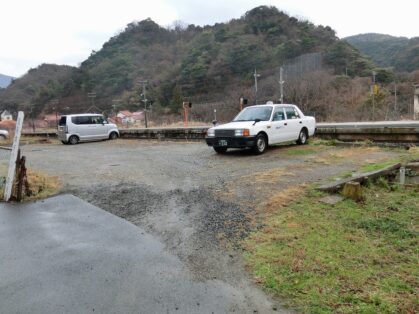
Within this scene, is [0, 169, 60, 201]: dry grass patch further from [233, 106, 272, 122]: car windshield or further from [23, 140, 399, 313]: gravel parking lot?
[233, 106, 272, 122]: car windshield

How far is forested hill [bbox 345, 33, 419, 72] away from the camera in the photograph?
6969 cm

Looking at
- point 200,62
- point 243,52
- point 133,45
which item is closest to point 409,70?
point 243,52

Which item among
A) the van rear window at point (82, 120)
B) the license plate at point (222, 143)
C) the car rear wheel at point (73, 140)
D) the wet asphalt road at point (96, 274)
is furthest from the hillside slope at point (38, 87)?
the wet asphalt road at point (96, 274)

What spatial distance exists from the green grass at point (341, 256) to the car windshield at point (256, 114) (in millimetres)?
6398

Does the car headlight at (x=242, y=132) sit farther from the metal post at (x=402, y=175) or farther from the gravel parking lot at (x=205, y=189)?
the metal post at (x=402, y=175)

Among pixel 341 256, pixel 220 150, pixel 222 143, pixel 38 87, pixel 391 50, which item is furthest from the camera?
pixel 391 50

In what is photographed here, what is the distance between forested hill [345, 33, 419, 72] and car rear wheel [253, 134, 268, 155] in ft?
216

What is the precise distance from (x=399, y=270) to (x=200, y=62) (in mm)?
68410

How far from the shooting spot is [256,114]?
1158 cm

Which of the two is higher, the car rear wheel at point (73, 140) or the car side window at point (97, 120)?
the car side window at point (97, 120)

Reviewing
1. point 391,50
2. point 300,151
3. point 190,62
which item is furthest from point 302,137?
point 391,50

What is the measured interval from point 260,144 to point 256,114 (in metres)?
1.28

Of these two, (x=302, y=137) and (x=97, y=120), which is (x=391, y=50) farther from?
(x=302, y=137)

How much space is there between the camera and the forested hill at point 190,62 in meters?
65.2
